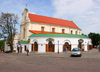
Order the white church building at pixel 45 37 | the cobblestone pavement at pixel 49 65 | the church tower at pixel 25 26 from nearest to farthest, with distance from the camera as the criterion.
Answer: the cobblestone pavement at pixel 49 65 < the white church building at pixel 45 37 < the church tower at pixel 25 26

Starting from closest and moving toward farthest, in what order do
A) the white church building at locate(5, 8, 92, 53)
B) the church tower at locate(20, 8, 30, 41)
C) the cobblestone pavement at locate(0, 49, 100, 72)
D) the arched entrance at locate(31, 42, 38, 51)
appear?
the cobblestone pavement at locate(0, 49, 100, 72) < the white church building at locate(5, 8, 92, 53) < the arched entrance at locate(31, 42, 38, 51) < the church tower at locate(20, 8, 30, 41)

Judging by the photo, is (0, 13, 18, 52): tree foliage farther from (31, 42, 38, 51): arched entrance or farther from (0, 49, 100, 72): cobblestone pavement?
(0, 49, 100, 72): cobblestone pavement

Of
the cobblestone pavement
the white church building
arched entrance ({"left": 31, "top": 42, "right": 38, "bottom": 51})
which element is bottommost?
the cobblestone pavement

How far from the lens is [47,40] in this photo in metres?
37.2

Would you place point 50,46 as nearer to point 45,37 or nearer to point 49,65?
point 45,37

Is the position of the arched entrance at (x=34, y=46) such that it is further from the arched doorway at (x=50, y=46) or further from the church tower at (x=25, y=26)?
the church tower at (x=25, y=26)

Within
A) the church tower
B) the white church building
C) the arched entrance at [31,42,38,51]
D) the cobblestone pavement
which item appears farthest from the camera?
the church tower

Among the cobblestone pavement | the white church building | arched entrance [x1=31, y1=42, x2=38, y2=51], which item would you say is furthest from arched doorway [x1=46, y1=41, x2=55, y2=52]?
the cobblestone pavement

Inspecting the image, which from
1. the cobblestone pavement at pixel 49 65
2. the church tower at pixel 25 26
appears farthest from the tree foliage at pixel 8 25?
the cobblestone pavement at pixel 49 65

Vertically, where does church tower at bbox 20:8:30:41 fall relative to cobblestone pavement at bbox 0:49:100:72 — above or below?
above

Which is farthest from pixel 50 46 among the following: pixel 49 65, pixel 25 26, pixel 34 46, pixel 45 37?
pixel 49 65

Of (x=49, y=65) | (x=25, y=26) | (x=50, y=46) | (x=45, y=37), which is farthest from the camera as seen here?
(x=25, y=26)

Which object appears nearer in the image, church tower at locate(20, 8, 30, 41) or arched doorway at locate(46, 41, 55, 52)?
arched doorway at locate(46, 41, 55, 52)

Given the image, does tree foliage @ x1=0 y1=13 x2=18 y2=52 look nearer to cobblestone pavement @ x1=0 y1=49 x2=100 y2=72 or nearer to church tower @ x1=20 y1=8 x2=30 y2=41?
church tower @ x1=20 y1=8 x2=30 y2=41
